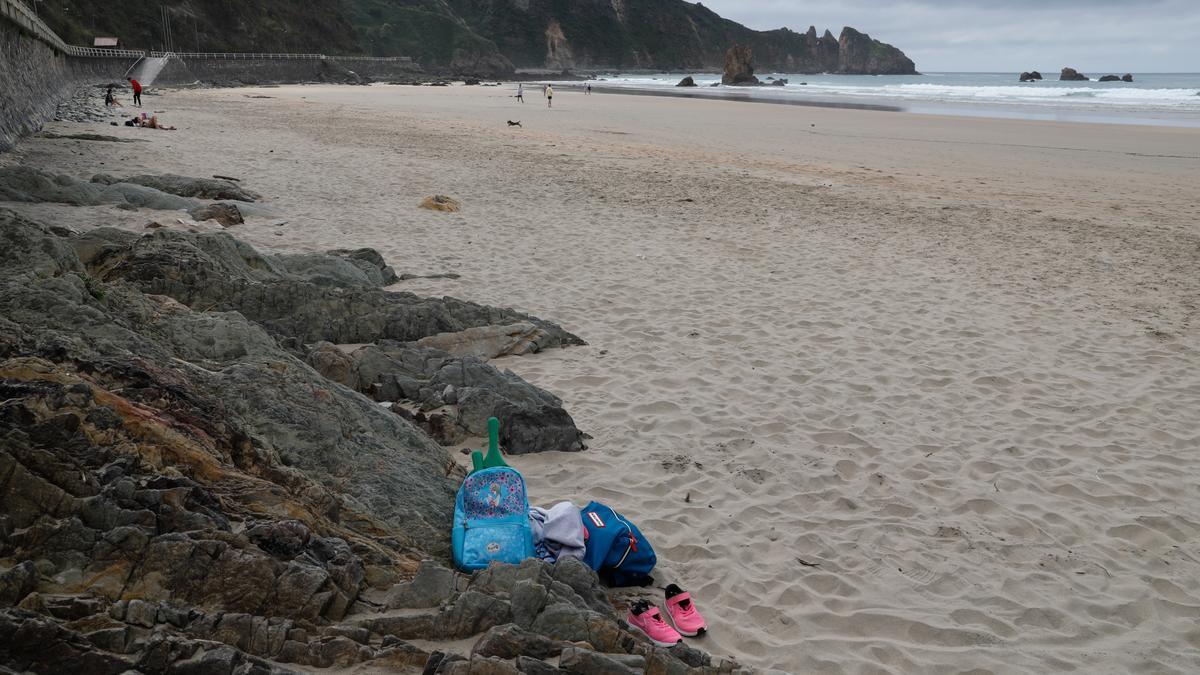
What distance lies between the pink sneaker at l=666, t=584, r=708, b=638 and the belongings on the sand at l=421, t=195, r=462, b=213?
989 centimetres

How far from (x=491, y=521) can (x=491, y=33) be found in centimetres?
17112

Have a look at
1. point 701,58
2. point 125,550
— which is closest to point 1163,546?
point 125,550

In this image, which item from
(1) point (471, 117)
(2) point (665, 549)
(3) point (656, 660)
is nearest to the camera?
(3) point (656, 660)

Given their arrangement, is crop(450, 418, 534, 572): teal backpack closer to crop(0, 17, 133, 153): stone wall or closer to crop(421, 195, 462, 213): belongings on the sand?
crop(421, 195, 462, 213): belongings on the sand

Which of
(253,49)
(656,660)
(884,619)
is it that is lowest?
(884,619)

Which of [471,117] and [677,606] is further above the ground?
[471,117]

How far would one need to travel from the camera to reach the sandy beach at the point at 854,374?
3.85m

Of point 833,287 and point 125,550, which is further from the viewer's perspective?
point 833,287

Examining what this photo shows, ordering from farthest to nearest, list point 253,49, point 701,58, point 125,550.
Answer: point 701,58 < point 253,49 < point 125,550

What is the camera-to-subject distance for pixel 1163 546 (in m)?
4.34

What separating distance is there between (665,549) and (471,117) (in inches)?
1217

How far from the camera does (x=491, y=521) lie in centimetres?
364

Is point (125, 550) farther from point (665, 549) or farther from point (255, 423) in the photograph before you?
point (665, 549)

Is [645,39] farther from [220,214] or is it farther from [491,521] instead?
[491,521]
